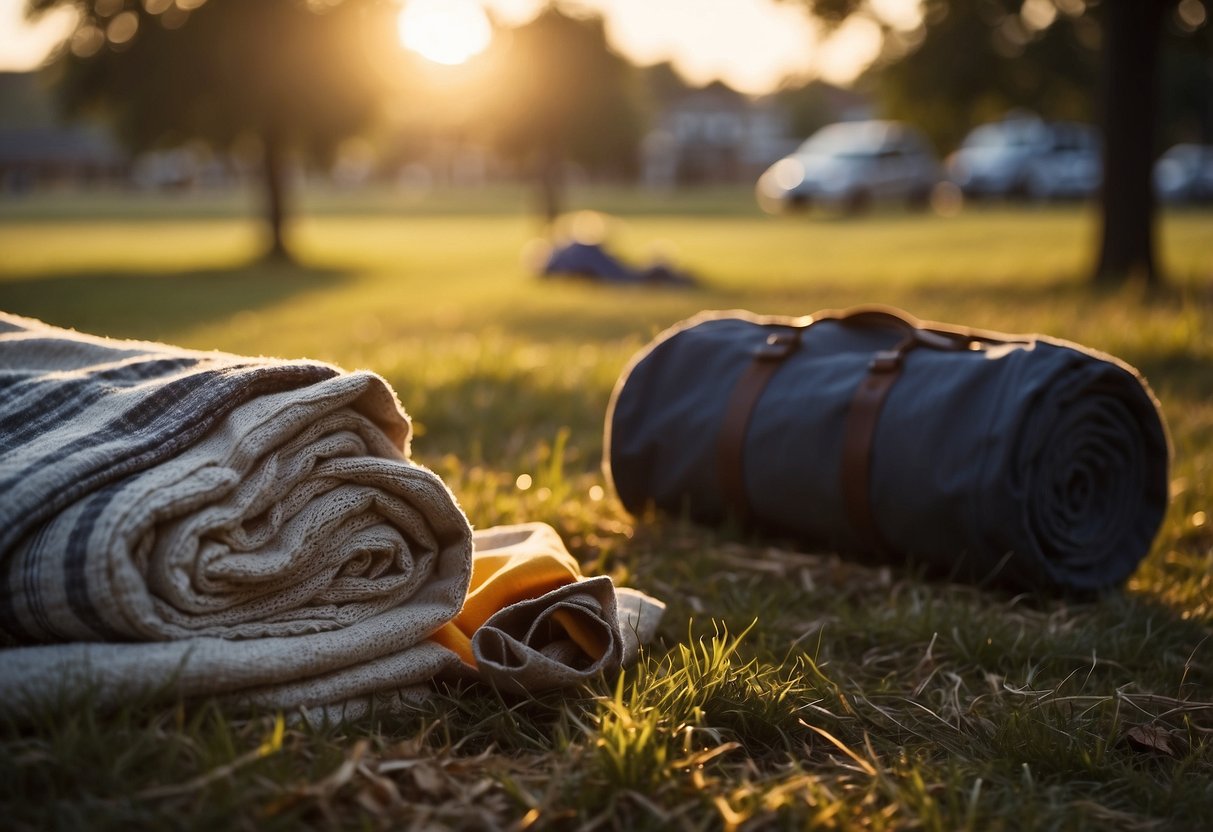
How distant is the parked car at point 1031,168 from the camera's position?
123 feet

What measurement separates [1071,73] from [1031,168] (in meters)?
23.1

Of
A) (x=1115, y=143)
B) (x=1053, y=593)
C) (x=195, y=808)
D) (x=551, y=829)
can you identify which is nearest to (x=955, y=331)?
(x=1053, y=593)

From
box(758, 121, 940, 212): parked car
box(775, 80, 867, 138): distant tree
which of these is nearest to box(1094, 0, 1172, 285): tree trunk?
box(758, 121, 940, 212): parked car

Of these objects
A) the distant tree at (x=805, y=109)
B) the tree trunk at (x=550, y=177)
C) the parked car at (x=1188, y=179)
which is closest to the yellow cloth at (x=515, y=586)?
the tree trunk at (x=550, y=177)

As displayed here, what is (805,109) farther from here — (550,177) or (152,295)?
(152,295)

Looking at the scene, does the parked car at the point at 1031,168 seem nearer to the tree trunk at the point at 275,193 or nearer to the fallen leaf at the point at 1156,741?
the tree trunk at the point at 275,193

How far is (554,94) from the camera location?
38.3 metres

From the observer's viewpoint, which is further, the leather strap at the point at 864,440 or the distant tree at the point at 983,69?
the distant tree at the point at 983,69

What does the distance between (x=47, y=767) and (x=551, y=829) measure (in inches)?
29.9

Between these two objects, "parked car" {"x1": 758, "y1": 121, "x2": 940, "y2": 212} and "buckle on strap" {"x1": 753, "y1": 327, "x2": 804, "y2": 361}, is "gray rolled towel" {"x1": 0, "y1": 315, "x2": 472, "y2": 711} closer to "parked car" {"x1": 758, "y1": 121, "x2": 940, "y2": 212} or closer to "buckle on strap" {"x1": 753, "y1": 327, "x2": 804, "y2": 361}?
"buckle on strap" {"x1": 753, "y1": 327, "x2": 804, "y2": 361}

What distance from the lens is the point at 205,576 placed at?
1.89 meters

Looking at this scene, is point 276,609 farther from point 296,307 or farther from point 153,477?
point 296,307

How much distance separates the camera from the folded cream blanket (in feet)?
5.85

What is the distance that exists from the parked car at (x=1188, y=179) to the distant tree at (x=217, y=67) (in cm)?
2834
